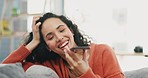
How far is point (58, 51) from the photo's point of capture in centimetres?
158

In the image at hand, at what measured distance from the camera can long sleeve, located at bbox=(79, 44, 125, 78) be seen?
1.53m

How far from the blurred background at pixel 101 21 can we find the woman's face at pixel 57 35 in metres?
1.06

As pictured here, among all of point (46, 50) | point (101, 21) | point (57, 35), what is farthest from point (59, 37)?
point (101, 21)

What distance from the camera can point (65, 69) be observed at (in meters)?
1.66

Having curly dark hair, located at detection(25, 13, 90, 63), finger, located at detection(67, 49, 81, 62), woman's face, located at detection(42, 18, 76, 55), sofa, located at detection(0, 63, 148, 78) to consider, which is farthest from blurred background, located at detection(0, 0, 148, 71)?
finger, located at detection(67, 49, 81, 62)

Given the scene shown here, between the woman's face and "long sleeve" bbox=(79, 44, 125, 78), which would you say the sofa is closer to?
the woman's face

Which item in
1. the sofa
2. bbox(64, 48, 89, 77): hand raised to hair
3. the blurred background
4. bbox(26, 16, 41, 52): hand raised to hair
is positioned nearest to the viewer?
bbox(64, 48, 89, 77): hand raised to hair

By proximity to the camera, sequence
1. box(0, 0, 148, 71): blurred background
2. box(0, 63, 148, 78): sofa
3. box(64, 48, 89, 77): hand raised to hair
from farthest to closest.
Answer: box(0, 0, 148, 71): blurred background → box(0, 63, 148, 78): sofa → box(64, 48, 89, 77): hand raised to hair

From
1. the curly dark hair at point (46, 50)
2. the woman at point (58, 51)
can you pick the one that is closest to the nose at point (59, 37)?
the woman at point (58, 51)

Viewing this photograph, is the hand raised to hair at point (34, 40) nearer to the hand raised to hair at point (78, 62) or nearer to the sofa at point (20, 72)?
the sofa at point (20, 72)

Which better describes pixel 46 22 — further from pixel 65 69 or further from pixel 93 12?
pixel 93 12

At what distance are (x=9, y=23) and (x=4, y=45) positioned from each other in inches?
10.3

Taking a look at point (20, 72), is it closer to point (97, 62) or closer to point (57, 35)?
point (57, 35)

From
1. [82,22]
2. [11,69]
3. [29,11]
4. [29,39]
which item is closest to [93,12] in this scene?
[82,22]
